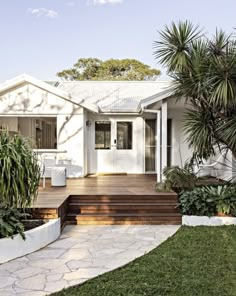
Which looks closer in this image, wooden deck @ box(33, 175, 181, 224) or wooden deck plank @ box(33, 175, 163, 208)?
wooden deck @ box(33, 175, 181, 224)

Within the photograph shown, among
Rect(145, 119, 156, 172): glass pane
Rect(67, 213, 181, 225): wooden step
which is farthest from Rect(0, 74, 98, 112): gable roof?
Rect(67, 213, 181, 225): wooden step

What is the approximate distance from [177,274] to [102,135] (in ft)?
35.4

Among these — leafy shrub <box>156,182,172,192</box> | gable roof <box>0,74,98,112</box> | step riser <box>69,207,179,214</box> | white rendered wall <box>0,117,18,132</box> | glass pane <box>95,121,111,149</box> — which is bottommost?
step riser <box>69,207,179,214</box>

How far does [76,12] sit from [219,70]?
37.7 feet

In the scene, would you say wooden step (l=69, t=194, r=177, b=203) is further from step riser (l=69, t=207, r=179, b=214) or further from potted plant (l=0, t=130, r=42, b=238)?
potted plant (l=0, t=130, r=42, b=238)

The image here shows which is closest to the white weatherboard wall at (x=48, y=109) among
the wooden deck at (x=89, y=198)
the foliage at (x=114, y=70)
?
the wooden deck at (x=89, y=198)

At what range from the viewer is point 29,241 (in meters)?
6.37

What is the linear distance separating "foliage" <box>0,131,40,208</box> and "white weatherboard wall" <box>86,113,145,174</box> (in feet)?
26.9

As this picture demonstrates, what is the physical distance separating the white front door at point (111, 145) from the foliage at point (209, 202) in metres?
6.81

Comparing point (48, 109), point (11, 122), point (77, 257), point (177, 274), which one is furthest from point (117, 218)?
point (11, 122)

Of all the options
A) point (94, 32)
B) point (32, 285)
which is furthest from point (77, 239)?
point (94, 32)

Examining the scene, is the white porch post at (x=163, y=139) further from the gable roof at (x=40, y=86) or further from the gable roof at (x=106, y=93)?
the gable roof at (x=40, y=86)

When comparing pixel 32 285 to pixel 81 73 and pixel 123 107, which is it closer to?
pixel 123 107

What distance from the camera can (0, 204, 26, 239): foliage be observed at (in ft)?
20.2
